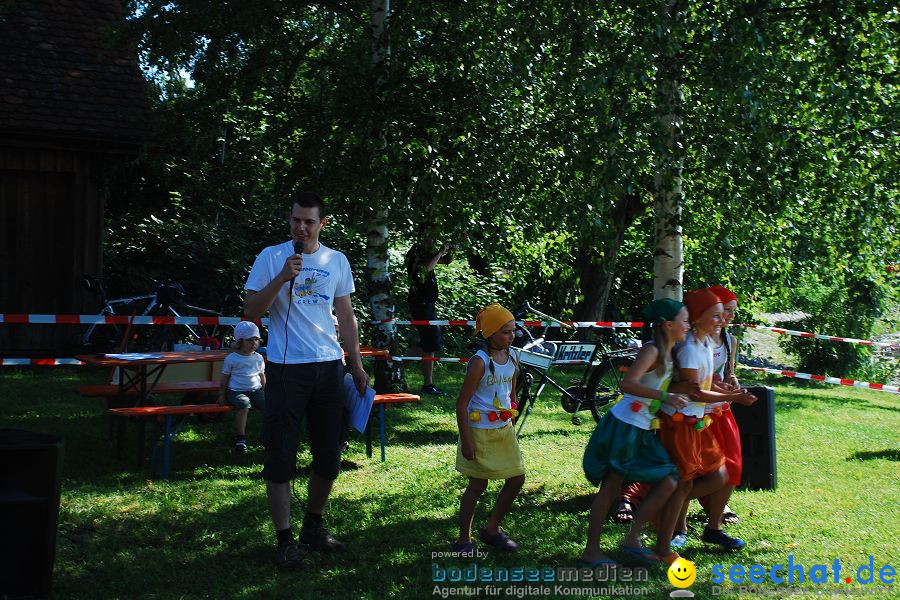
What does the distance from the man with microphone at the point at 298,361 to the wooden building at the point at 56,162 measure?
9.21 metres

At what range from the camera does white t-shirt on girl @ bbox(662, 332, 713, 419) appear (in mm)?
5980

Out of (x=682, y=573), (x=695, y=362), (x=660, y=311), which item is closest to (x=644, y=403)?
(x=695, y=362)

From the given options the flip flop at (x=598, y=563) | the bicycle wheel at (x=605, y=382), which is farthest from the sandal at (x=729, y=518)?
the bicycle wheel at (x=605, y=382)

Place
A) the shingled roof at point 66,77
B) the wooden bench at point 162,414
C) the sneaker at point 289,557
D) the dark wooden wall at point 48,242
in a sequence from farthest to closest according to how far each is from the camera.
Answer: the dark wooden wall at point 48,242, the shingled roof at point 66,77, the wooden bench at point 162,414, the sneaker at point 289,557

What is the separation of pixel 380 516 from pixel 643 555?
1967 millimetres

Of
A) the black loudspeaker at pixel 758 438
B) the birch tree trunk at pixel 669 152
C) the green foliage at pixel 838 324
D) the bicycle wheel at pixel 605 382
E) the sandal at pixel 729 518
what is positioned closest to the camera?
the birch tree trunk at pixel 669 152

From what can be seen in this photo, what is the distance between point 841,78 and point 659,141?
4.62 ft

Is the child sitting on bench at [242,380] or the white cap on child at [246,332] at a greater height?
the white cap on child at [246,332]

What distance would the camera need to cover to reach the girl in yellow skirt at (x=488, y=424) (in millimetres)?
5801

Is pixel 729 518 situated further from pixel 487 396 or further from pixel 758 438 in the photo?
pixel 487 396

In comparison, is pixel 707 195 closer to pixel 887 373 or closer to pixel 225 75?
pixel 225 75

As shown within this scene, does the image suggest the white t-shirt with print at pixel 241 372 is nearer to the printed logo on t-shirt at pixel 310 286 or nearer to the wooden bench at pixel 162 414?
the wooden bench at pixel 162 414

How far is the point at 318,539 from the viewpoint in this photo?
5855mm

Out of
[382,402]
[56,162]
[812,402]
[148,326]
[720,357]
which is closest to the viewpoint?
[720,357]
